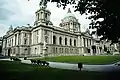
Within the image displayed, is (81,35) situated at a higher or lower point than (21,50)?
higher

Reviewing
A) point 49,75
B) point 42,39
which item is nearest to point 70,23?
point 42,39

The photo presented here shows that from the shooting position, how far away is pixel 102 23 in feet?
62.3

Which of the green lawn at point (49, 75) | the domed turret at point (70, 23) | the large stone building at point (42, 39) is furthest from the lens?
the domed turret at point (70, 23)

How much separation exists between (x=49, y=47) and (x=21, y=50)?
15356 millimetres

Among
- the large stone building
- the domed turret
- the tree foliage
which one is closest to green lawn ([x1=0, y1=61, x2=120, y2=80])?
the tree foliage

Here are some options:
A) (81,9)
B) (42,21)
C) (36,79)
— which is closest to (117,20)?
(81,9)

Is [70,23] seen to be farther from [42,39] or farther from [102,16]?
[102,16]

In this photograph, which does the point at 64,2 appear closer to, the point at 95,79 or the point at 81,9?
the point at 81,9

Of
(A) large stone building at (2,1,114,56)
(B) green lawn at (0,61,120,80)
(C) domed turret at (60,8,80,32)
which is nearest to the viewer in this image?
(B) green lawn at (0,61,120,80)

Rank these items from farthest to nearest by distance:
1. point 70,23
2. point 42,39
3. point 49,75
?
point 70,23 < point 42,39 < point 49,75

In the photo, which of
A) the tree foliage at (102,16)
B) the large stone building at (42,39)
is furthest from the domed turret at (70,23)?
the tree foliage at (102,16)

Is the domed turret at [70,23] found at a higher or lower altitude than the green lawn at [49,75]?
higher

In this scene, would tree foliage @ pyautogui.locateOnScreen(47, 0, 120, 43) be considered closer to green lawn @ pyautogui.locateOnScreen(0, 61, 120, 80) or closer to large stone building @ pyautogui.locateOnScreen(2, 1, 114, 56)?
green lawn @ pyautogui.locateOnScreen(0, 61, 120, 80)

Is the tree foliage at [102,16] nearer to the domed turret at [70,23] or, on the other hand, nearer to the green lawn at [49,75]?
the green lawn at [49,75]
